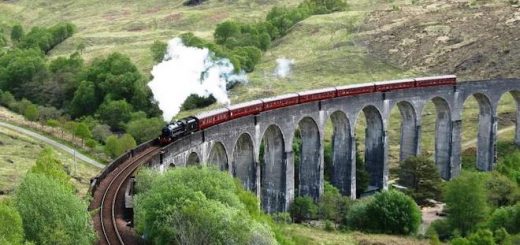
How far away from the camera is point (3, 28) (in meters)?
154

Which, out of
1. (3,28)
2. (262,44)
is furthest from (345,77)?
(3,28)

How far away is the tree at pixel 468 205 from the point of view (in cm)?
4875

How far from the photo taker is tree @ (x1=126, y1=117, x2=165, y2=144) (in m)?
69.3

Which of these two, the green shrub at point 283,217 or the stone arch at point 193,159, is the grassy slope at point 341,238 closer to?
the green shrub at point 283,217

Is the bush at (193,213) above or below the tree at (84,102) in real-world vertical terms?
above

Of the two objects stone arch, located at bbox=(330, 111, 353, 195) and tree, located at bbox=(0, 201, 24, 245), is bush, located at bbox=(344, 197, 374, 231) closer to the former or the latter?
stone arch, located at bbox=(330, 111, 353, 195)

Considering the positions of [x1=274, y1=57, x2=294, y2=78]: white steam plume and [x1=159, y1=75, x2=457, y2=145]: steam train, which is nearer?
[x1=159, y1=75, x2=457, y2=145]: steam train

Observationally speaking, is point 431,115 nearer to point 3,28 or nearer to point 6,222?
point 6,222

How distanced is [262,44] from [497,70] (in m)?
39.3

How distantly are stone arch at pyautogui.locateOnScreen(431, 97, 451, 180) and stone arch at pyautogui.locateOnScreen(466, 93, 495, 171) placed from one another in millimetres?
3836

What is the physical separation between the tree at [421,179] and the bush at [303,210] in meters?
8.60

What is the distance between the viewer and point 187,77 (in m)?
67.6

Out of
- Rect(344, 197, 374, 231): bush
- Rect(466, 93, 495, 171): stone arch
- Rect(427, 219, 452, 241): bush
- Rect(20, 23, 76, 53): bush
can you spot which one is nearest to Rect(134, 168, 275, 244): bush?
Rect(344, 197, 374, 231): bush

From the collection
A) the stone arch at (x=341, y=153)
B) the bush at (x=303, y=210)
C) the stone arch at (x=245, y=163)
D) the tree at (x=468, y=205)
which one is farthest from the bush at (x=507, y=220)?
the stone arch at (x=245, y=163)
